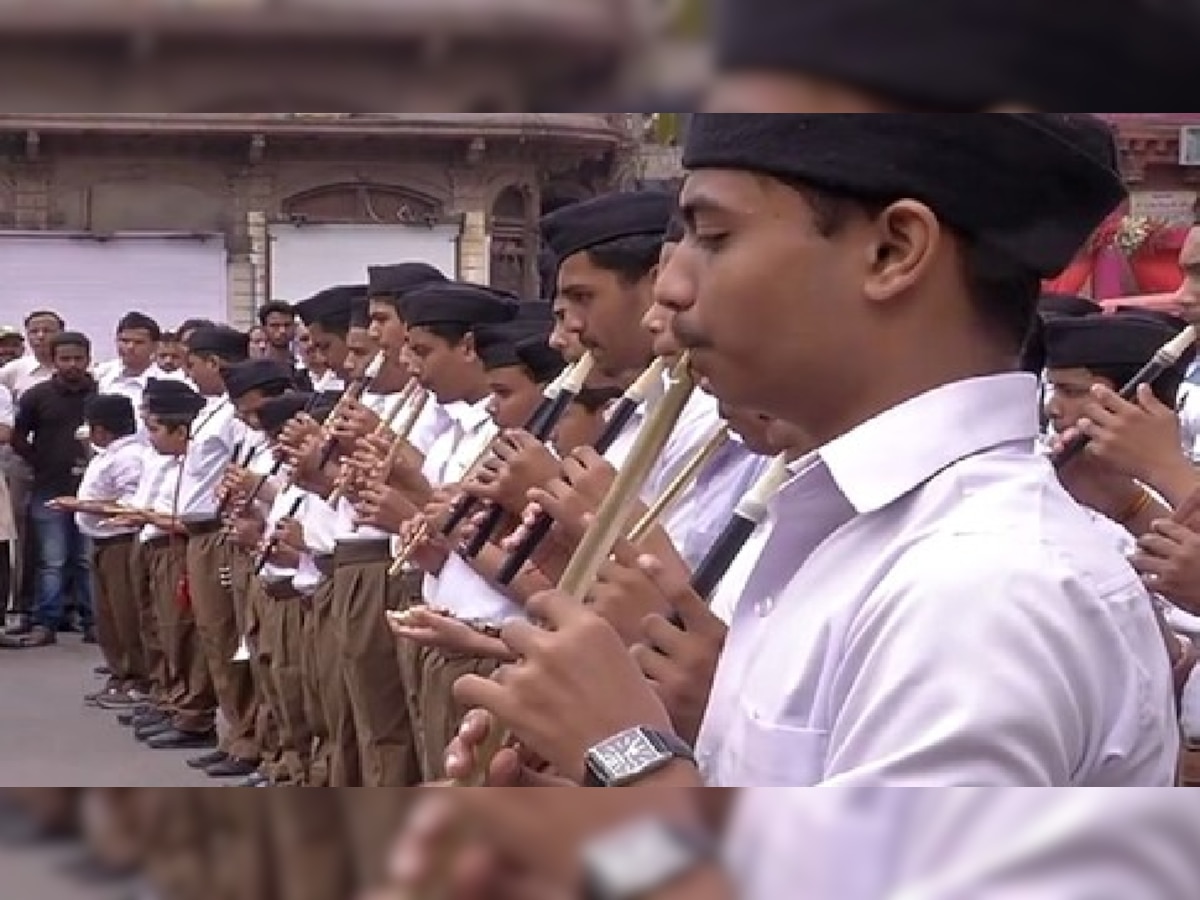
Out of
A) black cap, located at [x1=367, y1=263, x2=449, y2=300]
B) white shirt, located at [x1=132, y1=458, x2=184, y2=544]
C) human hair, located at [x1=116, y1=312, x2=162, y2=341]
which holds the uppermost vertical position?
black cap, located at [x1=367, y1=263, x2=449, y2=300]

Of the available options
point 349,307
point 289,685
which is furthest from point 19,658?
point 349,307

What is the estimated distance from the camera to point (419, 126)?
2.42ft

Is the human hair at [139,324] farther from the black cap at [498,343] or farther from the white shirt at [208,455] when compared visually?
the white shirt at [208,455]

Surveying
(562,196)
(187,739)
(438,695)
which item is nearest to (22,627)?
(187,739)

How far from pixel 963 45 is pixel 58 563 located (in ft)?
20.1

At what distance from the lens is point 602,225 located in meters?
2.91

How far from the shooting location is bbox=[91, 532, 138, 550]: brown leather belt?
6.45 m

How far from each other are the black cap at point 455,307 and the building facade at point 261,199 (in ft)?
1.86

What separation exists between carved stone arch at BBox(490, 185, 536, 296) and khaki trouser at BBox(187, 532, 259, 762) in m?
3.49

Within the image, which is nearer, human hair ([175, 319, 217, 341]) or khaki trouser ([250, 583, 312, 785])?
human hair ([175, 319, 217, 341])

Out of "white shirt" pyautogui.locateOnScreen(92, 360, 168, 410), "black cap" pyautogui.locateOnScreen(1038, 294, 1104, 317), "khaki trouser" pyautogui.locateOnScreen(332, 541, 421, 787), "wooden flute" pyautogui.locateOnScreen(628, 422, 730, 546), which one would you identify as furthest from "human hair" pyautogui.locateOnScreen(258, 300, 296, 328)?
"khaki trouser" pyautogui.locateOnScreen(332, 541, 421, 787)

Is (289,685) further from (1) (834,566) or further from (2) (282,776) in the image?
(1) (834,566)

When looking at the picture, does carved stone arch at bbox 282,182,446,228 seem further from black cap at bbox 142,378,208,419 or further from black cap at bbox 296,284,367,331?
black cap at bbox 142,378,208,419

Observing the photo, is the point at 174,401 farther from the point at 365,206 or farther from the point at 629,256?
the point at 365,206
